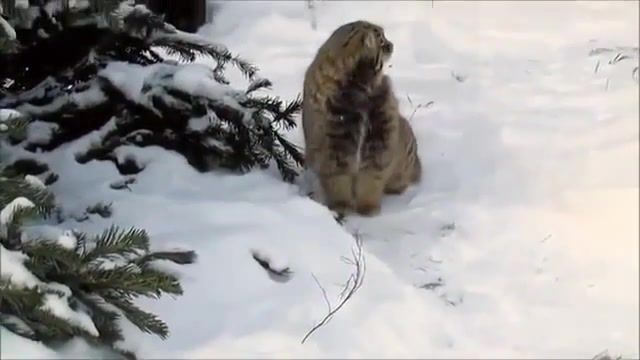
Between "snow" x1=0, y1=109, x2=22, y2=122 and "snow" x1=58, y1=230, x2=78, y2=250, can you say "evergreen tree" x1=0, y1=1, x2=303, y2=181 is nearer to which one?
"snow" x1=0, y1=109, x2=22, y2=122

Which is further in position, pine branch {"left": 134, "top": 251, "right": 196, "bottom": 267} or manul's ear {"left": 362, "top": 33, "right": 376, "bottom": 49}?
manul's ear {"left": 362, "top": 33, "right": 376, "bottom": 49}

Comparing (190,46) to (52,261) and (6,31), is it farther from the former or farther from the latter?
(52,261)

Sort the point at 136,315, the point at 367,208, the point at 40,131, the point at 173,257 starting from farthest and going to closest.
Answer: the point at 367,208 → the point at 40,131 → the point at 173,257 → the point at 136,315

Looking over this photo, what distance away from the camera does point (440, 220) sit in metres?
4.71

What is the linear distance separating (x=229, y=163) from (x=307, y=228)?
0.52 metres

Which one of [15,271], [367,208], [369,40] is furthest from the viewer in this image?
[367,208]

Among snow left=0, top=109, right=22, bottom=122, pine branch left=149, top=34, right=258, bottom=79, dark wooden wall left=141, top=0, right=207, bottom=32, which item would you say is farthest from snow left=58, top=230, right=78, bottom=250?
dark wooden wall left=141, top=0, right=207, bottom=32

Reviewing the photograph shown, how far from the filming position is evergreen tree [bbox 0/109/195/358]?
249 cm

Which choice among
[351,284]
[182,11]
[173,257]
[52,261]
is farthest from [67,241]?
[182,11]

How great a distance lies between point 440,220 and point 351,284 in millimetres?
1267

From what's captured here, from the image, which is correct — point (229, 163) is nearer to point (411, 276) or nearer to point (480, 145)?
point (411, 276)

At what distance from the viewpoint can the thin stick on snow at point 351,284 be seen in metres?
3.27

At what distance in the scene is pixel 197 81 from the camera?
161 inches

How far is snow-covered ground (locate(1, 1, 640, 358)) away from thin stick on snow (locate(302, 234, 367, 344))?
0.06 feet
